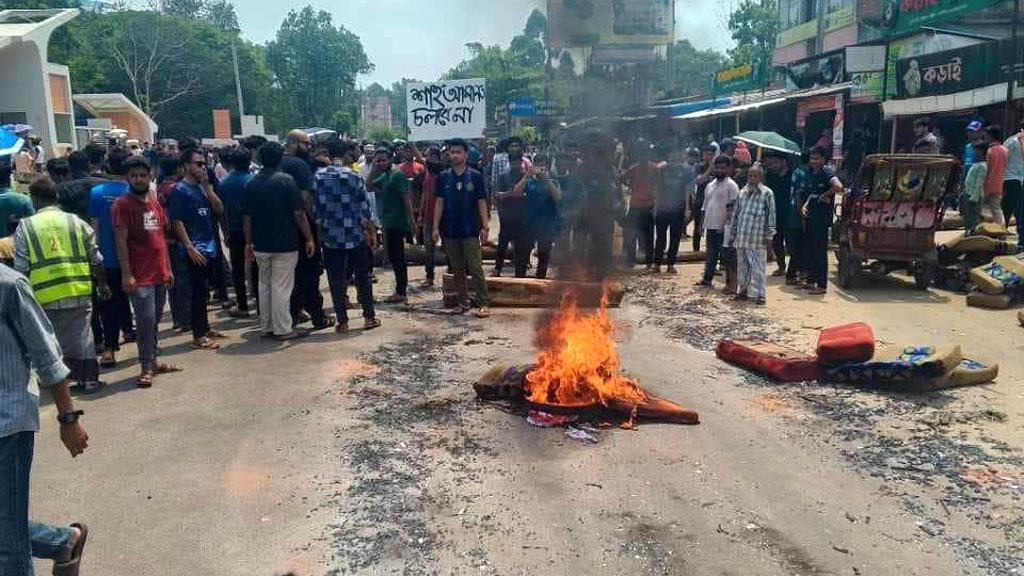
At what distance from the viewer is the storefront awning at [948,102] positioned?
1584 centimetres

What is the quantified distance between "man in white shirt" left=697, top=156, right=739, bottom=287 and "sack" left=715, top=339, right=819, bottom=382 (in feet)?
10.3

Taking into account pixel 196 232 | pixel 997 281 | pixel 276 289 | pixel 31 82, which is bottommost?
pixel 997 281

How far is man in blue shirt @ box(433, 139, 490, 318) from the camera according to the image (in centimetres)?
848

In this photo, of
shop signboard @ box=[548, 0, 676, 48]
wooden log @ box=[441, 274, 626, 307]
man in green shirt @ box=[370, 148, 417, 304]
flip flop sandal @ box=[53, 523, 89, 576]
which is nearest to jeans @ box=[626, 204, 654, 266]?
wooden log @ box=[441, 274, 626, 307]

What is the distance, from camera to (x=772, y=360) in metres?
6.51

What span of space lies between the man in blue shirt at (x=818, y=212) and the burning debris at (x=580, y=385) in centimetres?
481

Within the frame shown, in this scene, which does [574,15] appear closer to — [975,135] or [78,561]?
[78,561]

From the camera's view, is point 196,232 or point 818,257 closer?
point 196,232

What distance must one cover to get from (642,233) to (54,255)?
7.98 meters

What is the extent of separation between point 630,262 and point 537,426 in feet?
21.5

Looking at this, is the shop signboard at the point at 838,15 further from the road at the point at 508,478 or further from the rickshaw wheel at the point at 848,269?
the road at the point at 508,478

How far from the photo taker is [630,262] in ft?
37.7

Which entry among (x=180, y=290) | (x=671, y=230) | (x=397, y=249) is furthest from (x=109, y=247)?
(x=671, y=230)

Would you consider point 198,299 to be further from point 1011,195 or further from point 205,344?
point 1011,195
